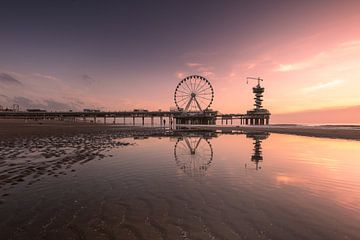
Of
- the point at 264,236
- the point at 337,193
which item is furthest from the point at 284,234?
the point at 337,193

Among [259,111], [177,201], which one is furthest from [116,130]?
[259,111]

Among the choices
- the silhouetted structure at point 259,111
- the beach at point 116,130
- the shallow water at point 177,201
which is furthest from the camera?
the silhouetted structure at point 259,111

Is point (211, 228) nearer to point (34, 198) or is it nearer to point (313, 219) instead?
point (313, 219)

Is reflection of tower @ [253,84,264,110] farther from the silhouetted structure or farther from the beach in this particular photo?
the beach

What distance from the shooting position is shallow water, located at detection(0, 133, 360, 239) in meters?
4.67

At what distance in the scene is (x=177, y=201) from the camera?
6.64 metres

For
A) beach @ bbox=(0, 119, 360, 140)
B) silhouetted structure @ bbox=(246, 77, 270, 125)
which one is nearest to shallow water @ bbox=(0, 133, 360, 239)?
beach @ bbox=(0, 119, 360, 140)

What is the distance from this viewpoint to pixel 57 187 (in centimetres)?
790

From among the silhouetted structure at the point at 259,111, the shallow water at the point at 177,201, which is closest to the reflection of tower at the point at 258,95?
the silhouetted structure at the point at 259,111

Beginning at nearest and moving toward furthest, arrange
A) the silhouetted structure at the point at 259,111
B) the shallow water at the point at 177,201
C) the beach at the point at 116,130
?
the shallow water at the point at 177,201 → the beach at the point at 116,130 → the silhouetted structure at the point at 259,111

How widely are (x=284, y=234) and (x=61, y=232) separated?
4418 millimetres

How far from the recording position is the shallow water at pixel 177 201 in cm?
A: 467

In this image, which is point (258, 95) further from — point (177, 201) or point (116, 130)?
point (177, 201)

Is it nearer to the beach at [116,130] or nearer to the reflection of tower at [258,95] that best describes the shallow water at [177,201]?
the beach at [116,130]
